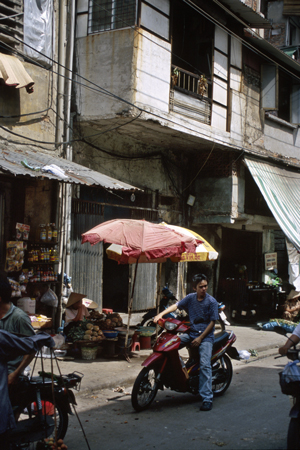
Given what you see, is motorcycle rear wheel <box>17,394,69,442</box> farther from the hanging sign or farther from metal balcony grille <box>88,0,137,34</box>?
the hanging sign

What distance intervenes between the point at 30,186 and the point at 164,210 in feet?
16.5

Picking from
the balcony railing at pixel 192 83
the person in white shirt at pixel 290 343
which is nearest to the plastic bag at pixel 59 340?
the person in white shirt at pixel 290 343

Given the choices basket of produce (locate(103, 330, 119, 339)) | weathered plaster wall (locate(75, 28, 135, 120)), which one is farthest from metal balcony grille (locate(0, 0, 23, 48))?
basket of produce (locate(103, 330, 119, 339))

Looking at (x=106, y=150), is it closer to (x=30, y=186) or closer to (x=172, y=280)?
(x=30, y=186)

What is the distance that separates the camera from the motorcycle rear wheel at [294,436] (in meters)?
3.59

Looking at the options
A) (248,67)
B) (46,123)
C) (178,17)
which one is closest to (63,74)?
(46,123)

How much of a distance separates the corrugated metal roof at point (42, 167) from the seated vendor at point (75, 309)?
2.19m

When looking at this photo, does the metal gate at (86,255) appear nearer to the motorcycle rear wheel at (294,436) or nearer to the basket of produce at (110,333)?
the basket of produce at (110,333)

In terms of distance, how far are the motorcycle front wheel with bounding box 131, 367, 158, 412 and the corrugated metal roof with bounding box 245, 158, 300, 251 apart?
730cm

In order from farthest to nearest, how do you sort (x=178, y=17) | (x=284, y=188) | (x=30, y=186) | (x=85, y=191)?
1. (x=284, y=188)
2. (x=178, y=17)
3. (x=85, y=191)
4. (x=30, y=186)

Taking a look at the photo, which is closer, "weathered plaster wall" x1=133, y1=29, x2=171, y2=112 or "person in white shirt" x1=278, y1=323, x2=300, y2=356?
"person in white shirt" x1=278, y1=323, x2=300, y2=356

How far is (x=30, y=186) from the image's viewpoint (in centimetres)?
899

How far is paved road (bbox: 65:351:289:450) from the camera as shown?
4.45 m

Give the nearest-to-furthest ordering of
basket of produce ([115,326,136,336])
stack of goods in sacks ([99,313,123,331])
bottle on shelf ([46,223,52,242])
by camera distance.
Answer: basket of produce ([115,326,136,336])
stack of goods in sacks ([99,313,123,331])
bottle on shelf ([46,223,52,242])
